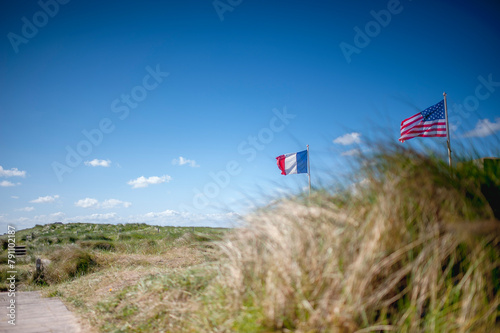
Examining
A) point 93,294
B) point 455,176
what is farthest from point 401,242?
point 93,294

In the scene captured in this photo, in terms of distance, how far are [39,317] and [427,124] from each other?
10.9 metres

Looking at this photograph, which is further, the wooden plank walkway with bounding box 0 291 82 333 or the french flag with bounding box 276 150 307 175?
the french flag with bounding box 276 150 307 175

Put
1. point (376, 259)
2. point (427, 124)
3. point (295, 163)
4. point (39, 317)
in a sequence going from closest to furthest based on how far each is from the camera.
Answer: point (376, 259), point (39, 317), point (427, 124), point (295, 163)

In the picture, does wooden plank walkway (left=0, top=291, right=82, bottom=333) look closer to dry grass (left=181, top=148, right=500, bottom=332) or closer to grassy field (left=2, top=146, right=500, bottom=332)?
grassy field (left=2, top=146, right=500, bottom=332)

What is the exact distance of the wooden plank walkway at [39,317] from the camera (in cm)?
458

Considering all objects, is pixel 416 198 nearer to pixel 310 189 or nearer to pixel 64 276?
pixel 310 189

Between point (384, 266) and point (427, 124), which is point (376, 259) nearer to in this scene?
point (384, 266)

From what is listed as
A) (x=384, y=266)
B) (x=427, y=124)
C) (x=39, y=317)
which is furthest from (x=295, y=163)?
(x=384, y=266)

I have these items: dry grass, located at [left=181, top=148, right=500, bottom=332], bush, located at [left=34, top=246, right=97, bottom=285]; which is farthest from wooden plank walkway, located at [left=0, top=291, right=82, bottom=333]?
dry grass, located at [left=181, top=148, right=500, bottom=332]

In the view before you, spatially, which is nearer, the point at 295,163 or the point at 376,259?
the point at 376,259

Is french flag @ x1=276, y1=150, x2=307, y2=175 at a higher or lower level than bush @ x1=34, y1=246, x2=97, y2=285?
higher

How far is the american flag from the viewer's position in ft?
32.7

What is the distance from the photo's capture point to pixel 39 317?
530 centimetres

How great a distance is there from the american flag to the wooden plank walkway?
9.77 m
